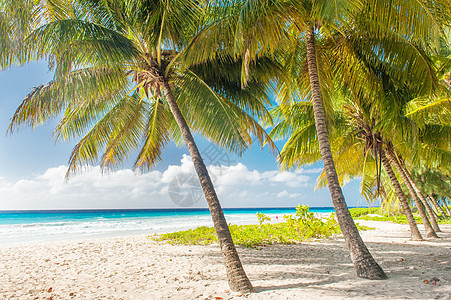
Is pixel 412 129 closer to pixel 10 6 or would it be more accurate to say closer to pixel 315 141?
pixel 315 141

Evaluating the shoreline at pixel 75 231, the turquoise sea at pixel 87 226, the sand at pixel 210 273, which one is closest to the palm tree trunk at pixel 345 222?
the sand at pixel 210 273

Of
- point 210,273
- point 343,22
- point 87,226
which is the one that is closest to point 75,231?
point 87,226

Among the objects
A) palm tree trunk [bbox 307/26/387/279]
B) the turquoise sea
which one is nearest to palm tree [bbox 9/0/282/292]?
palm tree trunk [bbox 307/26/387/279]

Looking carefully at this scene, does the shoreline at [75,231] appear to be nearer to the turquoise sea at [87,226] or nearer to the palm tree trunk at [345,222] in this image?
the turquoise sea at [87,226]

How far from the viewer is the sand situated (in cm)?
366

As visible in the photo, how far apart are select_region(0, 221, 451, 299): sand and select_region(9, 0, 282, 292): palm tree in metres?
0.87

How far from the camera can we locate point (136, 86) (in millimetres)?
6039

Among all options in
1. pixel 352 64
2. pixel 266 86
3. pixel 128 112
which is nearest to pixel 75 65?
pixel 128 112

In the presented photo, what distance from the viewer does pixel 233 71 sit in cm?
653

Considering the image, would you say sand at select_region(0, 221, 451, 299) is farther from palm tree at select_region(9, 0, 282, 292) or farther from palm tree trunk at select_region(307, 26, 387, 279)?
palm tree at select_region(9, 0, 282, 292)

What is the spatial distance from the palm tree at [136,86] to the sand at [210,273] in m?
0.87

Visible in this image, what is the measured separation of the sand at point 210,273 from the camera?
3660 mm

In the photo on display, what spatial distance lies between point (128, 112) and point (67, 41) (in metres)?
2.85

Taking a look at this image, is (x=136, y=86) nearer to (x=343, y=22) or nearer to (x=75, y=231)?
(x=343, y=22)
